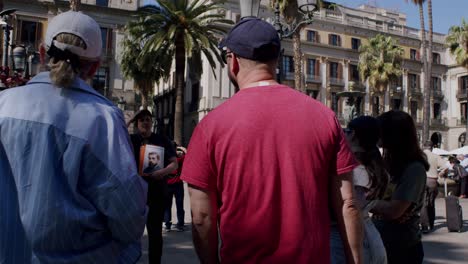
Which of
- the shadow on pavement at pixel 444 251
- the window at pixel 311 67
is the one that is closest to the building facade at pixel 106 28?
the window at pixel 311 67

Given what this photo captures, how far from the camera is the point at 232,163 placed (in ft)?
5.70

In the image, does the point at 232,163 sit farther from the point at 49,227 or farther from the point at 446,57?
the point at 446,57

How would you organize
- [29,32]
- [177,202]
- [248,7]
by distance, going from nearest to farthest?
[248,7] < [177,202] < [29,32]

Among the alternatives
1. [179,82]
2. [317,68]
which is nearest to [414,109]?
[317,68]

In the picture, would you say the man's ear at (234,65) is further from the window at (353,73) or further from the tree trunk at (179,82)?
the window at (353,73)

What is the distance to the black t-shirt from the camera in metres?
5.02

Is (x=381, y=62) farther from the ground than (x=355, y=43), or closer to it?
closer to it

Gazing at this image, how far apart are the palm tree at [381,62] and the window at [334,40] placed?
4.66m

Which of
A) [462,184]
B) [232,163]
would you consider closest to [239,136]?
[232,163]

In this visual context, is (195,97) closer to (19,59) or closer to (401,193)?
(19,59)

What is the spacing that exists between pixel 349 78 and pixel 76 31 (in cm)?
4598

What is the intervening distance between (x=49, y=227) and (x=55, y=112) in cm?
42

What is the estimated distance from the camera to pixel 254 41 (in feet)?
6.01

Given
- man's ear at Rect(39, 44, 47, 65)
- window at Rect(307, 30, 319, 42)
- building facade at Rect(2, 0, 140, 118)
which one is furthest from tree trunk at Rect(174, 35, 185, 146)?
window at Rect(307, 30, 319, 42)
